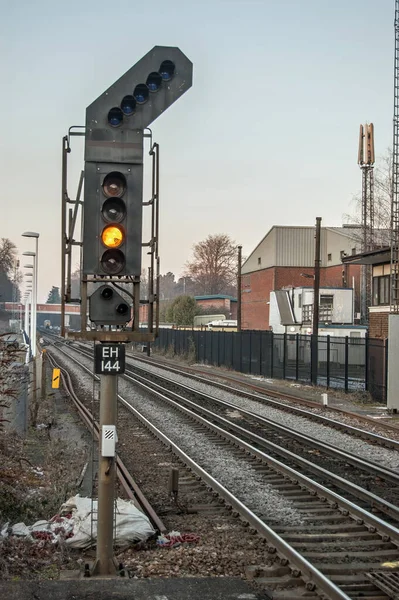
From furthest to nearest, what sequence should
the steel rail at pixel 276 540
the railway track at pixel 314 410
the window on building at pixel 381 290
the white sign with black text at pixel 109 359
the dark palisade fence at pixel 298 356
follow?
1. the window on building at pixel 381 290
2. the dark palisade fence at pixel 298 356
3. the railway track at pixel 314 410
4. the white sign with black text at pixel 109 359
5. the steel rail at pixel 276 540

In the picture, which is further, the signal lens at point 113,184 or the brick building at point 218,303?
the brick building at point 218,303

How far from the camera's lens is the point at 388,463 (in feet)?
42.6

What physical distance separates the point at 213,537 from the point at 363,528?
70.8 inches

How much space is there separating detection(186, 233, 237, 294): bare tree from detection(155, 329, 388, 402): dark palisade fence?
160ft

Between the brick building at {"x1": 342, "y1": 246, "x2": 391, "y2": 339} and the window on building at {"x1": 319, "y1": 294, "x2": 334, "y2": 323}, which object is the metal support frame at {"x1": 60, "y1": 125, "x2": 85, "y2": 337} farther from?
the window on building at {"x1": 319, "y1": 294, "x2": 334, "y2": 323}

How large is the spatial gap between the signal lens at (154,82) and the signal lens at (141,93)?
0.21 ft

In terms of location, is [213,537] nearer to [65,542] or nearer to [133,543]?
[133,543]

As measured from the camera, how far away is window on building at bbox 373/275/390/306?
27.0 m

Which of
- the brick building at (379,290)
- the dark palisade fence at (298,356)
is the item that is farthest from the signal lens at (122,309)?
the brick building at (379,290)

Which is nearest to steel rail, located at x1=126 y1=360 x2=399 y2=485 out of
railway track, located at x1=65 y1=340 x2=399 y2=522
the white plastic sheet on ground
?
railway track, located at x1=65 y1=340 x2=399 y2=522

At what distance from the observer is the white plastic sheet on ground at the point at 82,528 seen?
7.39 metres

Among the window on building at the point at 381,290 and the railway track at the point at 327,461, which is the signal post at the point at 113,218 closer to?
the railway track at the point at 327,461

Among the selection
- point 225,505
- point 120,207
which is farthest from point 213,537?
point 120,207

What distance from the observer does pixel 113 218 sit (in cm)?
643
